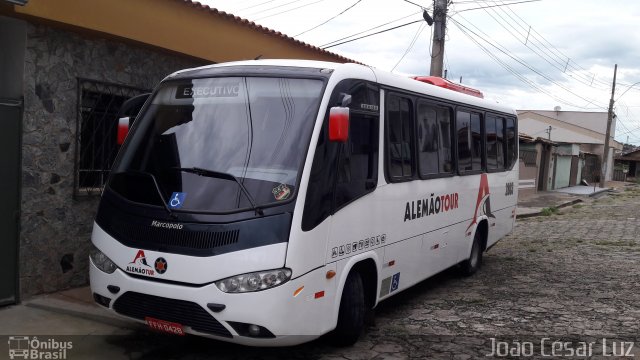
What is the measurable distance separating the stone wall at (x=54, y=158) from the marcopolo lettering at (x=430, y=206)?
3.71 m

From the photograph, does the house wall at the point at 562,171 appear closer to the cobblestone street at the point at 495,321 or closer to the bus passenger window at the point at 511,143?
the cobblestone street at the point at 495,321

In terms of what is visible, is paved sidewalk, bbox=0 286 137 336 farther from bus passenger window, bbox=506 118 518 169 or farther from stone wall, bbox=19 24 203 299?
bus passenger window, bbox=506 118 518 169

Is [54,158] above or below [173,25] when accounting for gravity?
below

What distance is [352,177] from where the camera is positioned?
5074 mm

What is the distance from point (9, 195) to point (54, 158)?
2.16 feet

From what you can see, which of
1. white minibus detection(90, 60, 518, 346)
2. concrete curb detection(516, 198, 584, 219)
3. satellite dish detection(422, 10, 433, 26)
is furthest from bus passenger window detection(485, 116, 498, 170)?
concrete curb detection(516, 198, 584, 219)

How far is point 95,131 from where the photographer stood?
6.79 m

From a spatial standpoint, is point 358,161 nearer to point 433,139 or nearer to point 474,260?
point 433,139

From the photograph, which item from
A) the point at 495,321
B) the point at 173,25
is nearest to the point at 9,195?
the point at 173,25

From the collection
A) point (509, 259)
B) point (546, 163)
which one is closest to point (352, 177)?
point (509, 259)

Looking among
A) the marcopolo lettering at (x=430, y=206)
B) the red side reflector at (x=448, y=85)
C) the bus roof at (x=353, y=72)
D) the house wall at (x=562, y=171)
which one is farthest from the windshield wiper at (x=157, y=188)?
the house wall at (x=562, y=171)

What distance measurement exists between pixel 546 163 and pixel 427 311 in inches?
1034

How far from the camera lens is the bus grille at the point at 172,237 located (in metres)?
4.16

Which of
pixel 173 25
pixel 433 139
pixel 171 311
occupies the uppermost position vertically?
pixel 173 25
